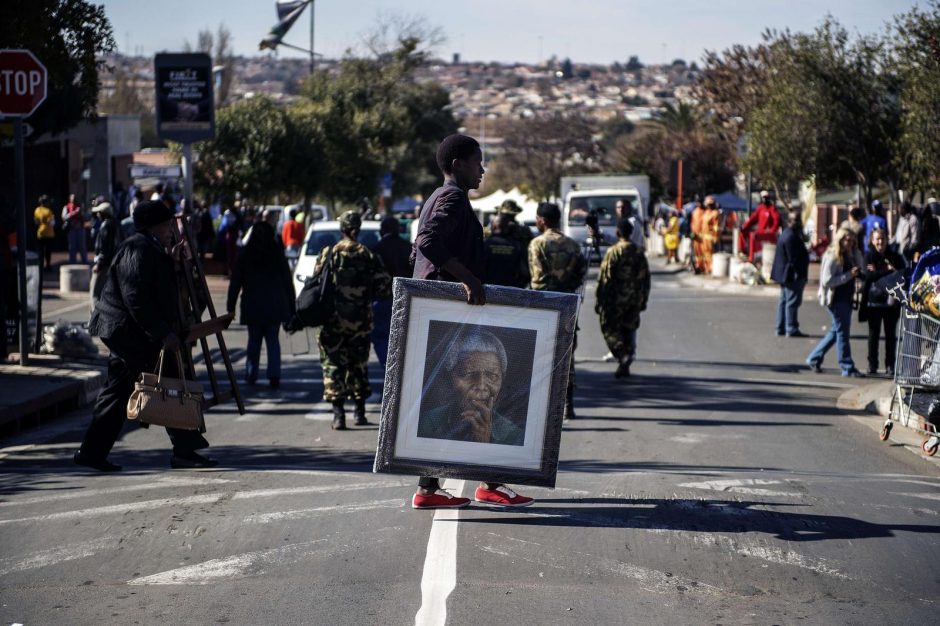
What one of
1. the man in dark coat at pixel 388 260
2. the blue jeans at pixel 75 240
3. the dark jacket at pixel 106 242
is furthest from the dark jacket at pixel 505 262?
the blue jeans at pixel 75 240

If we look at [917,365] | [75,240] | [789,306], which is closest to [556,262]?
[917,365]

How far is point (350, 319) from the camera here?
36.4 feet

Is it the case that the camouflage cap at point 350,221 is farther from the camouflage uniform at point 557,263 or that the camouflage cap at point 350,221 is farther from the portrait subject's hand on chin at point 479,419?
the portrait subject's hand on chin at point 479,419

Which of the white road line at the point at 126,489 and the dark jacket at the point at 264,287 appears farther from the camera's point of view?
the dark jacket at the point at 264,287

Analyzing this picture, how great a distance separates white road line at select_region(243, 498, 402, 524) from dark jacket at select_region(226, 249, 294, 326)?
673cm

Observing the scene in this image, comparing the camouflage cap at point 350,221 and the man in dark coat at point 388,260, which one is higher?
the camouflage cap at point 350,221

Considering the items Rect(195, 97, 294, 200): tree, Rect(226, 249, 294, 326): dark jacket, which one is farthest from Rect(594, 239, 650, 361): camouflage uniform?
Rect(195, 97, 294, 200): tree

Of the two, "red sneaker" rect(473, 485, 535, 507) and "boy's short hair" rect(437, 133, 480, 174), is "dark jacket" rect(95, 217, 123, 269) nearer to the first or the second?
"boy's short hair" rect(437, 133, 480, 174)

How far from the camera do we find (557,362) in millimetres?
6777

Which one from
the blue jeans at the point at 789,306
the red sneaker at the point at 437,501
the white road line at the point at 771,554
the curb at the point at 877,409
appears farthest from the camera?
the blue jeans at the point at 789,306

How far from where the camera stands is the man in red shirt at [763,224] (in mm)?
28023

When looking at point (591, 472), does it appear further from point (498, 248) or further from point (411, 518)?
point (498, 248)

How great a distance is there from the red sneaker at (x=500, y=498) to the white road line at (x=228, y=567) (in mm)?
1109

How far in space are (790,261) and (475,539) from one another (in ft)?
43.1
